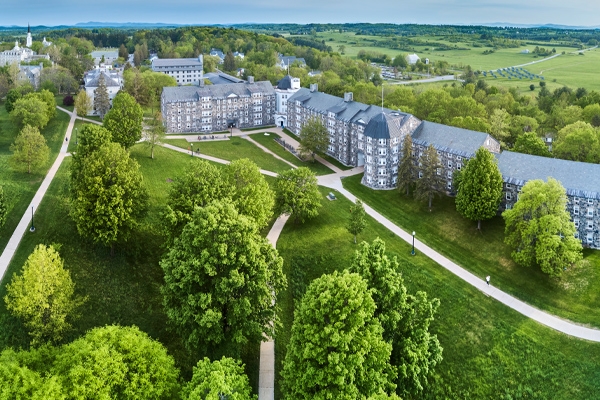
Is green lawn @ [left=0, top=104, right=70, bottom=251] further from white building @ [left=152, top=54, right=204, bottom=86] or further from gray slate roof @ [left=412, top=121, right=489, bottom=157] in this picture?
white building @ [left=152, top=54, right=204, bottom=86]

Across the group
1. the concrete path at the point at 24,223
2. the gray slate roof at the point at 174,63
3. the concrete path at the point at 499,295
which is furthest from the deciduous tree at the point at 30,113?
the gray slate roof at the point at 174,63

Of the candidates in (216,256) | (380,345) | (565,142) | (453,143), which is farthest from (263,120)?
(380,345)

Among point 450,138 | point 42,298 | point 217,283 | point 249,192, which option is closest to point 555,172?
point 450,138

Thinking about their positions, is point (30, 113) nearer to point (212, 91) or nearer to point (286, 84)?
point (212, 91)

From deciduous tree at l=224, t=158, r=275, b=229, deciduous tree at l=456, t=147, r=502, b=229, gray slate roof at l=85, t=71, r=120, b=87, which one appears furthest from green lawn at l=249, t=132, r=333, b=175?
gray slate roof at l=85, t=71, r=120, b=87

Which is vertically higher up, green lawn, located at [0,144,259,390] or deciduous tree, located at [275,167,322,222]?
deciduous tree, located at [275,167,322,222]

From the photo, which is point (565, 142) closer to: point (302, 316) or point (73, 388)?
point (302, 316)

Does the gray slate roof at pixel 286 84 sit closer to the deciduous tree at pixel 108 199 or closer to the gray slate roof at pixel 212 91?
the gray slate roof at pixel 212 91
